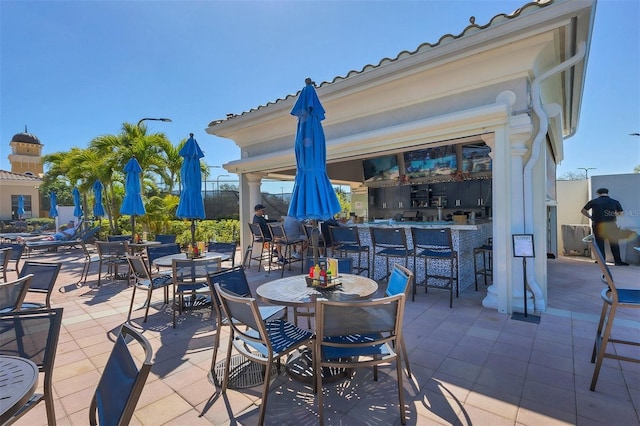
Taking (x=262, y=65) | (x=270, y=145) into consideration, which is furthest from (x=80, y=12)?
(x=270, y=145)

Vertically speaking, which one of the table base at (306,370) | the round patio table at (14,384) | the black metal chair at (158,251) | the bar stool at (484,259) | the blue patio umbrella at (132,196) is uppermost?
the blue patio umbrella at (132,196)

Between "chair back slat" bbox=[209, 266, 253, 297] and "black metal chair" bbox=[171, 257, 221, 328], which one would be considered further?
"black metal chair" bbox=[171, 257, 221, 328]

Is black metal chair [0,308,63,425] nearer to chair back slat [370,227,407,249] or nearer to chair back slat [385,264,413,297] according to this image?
chair back slat [385,264,413,297]

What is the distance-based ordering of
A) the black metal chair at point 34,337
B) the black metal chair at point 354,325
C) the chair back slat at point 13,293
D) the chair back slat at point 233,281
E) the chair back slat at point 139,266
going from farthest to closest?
the chair back slat at point 139,266
the chair back slat at point 233,281
the chair back slat at point 13,293
the black metal chair at point 354,325
the black metal chair at point 34,337

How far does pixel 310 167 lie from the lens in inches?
129

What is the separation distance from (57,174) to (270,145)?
524 inches

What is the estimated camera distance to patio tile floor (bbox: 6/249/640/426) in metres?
2.07

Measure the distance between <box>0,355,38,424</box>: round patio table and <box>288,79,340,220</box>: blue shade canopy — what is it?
229 centimetres

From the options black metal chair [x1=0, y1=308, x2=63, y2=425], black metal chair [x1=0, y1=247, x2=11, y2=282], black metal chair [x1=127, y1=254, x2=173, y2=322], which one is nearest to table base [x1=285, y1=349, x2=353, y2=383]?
black metal chair [x1=0, y1=308, x2=63, y2=425]

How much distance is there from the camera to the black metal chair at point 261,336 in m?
1.94

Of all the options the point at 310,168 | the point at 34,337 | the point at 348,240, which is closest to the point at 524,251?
the point at 348,240

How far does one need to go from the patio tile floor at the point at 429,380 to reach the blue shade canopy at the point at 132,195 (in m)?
3.69

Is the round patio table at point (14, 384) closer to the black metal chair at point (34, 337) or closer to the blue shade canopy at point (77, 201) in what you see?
the black metal chair at point (34, 337)

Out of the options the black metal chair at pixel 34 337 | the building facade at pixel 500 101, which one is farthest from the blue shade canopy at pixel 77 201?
the black metal chair at pixel 34 337
